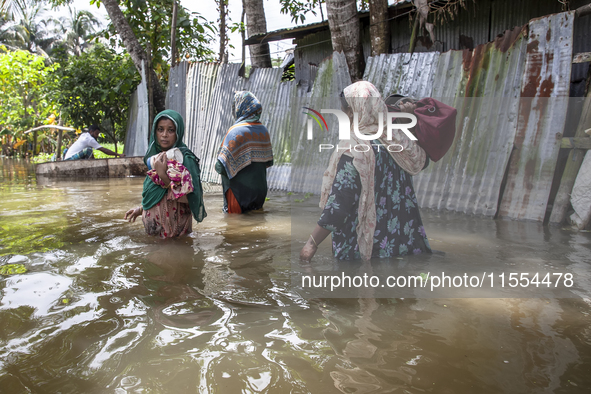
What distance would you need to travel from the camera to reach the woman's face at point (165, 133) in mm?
4520

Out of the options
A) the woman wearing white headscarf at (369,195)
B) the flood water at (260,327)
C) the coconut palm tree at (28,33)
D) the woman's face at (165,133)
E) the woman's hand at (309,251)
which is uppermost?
the coconut palm tree at (28,33)

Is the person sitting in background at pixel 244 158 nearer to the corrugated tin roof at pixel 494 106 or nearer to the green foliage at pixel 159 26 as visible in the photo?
the corrugated tin roof at pixel 494 106

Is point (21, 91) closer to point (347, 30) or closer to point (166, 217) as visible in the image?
point (347, 30)

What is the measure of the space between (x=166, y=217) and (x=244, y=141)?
178 centimetres

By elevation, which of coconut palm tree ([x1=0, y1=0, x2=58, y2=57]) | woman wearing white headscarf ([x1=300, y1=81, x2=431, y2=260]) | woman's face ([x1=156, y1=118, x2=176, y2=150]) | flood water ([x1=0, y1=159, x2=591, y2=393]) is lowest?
flood water ([x1=0, y1=159, x2=591, y2=393])

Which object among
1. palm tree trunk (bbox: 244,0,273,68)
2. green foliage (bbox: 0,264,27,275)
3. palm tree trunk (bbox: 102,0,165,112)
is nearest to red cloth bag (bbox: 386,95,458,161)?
green foliage (bbox: 0,264,27,275)

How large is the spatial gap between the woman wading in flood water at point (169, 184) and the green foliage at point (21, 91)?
15874 millimetres

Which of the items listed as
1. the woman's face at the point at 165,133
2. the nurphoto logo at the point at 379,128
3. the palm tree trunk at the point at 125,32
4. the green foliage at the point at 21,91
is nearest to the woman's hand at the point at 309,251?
the nurphoto logo at the point at 379,128

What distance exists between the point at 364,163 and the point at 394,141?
32 centimetres

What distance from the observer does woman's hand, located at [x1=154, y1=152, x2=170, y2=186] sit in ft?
14.5

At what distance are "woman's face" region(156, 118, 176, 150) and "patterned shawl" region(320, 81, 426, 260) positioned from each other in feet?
5.76

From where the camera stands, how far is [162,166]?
14.5 feet

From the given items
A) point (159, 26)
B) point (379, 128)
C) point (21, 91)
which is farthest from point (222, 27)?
point (21, 91)

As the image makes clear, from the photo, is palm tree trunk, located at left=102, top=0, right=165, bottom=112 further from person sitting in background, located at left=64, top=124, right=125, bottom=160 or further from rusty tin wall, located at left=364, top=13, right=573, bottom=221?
rusty tin wall, located at left=364, top=13, right=573, bottom=221
